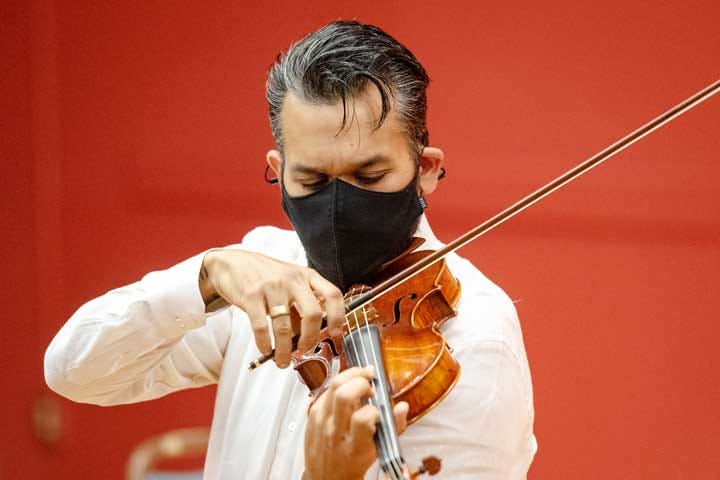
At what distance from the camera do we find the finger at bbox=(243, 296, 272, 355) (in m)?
1.19

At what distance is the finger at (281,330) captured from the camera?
1.18 metres

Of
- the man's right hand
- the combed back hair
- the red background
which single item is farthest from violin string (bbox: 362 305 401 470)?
the red background

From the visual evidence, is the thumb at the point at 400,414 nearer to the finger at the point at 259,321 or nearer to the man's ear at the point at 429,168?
the finger at the point at 259,321

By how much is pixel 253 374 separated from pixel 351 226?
329mm

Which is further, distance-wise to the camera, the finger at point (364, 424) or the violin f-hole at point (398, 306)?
the violin f-hole at point (398, 306)

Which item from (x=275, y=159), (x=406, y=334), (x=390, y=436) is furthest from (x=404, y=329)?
(x=275, y=159)

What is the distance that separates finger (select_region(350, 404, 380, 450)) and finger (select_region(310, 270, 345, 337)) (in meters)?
0.14

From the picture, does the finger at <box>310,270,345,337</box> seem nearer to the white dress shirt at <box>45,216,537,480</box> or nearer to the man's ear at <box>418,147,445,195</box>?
the white dress shirt at <box>45,216,537,480</box>

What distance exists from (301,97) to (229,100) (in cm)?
115

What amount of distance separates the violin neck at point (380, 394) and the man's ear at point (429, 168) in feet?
0.85

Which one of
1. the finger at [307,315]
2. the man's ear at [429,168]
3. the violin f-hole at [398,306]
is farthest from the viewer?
the man's ear at [429,168]

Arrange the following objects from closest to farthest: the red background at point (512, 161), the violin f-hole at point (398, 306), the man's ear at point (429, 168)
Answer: the violin f-hole at point (398, 306) → the man's ear at point (429, 168) → the red background at point (512, 161)

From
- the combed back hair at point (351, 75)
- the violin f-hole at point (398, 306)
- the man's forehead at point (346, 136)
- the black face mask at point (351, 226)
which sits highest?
the combed back hair at point (351, 75)

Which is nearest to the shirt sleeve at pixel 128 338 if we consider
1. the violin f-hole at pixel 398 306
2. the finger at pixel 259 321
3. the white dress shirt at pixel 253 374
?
the white dress shirt at pixel 253 374
